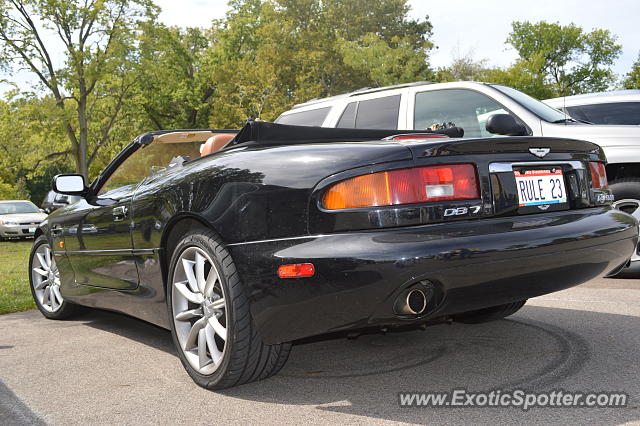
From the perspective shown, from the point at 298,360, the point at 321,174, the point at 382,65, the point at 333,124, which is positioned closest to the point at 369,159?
the point at 321,174

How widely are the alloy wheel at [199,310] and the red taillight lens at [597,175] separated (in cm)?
205

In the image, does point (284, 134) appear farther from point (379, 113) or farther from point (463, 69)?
point (463, 69)

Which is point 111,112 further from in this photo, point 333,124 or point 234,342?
point 234,342

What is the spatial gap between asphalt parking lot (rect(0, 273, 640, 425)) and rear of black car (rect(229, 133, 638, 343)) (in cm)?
39

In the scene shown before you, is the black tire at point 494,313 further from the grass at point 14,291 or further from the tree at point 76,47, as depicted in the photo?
the tree at point 76,47

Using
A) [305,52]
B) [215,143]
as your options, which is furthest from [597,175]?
[305,52]

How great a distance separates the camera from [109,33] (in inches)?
1186

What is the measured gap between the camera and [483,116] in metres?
6.40

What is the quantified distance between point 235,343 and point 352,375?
700 mm

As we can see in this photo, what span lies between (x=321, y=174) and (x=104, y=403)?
1482 millimetres

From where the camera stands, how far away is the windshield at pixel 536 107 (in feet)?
20.7

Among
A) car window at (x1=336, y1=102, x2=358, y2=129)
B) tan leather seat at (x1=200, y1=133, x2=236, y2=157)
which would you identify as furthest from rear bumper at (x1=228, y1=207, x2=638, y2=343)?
car window at (x1=336, y1=102, x2=358, y2=129)

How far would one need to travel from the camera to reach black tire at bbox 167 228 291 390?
2.88 meters

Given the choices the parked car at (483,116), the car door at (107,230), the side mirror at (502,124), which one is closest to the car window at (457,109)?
the parked car at (483,116)
